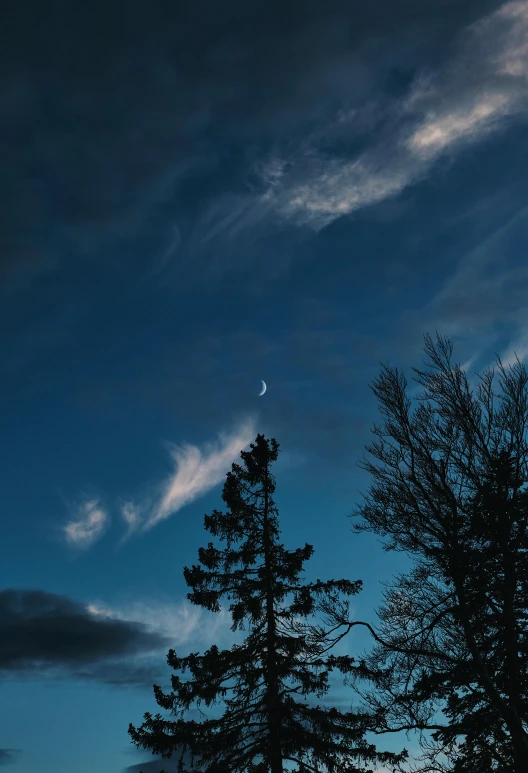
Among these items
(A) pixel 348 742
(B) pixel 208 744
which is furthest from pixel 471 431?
(B) pixel 208 744

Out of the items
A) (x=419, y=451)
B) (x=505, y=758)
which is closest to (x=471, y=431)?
(x=419, y=451)

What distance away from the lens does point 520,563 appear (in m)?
11.1

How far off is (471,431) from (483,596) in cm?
336

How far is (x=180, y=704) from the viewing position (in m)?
19.7

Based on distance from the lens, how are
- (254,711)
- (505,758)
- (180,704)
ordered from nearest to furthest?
(505,758)
(254,711)
(180,704)

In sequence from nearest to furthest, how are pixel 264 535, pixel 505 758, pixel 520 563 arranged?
pixel 520 563
pixel 505 758
pixel 264 535

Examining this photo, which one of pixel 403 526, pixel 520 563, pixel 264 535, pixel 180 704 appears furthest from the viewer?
pixel 264 535

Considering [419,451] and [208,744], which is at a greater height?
[419,451]

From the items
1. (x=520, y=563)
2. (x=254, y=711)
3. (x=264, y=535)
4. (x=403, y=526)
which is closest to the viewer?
(x=520, y=563)

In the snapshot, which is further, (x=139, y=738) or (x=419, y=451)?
(x=139, y=738)

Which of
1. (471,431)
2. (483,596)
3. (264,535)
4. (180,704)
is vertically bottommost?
(483,596)

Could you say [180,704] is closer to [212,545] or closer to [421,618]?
[212,545]

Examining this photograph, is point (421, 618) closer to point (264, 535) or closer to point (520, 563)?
point (520, 563)

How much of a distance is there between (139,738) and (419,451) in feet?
48.2
